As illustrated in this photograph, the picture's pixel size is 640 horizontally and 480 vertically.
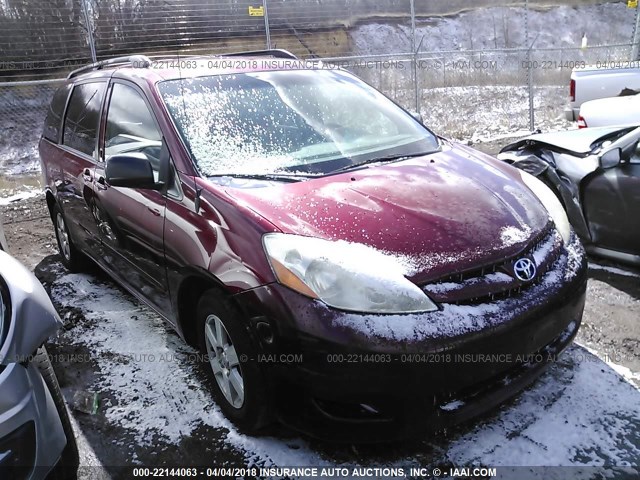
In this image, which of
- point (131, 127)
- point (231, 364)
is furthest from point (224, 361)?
point (131, 127)

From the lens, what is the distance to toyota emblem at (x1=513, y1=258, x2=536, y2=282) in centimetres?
221

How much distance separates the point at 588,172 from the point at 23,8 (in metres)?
11.9

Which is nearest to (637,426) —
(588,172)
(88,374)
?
(588,172)

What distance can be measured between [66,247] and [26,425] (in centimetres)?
329

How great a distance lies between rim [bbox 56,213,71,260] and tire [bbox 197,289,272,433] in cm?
267

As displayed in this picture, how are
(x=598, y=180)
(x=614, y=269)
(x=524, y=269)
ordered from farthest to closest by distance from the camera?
(x=614, y=269), (x=598, y=180), (x=524, y=269)

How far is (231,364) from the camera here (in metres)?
2.41

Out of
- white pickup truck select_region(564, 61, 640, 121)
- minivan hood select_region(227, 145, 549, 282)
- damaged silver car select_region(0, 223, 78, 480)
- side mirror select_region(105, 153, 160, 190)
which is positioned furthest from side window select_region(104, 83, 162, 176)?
white pickup truck select_region(564, 61, 640, 121)

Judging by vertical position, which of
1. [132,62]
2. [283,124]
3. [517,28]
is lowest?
[283,124]

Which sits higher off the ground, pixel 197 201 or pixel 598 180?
pixel 197 201

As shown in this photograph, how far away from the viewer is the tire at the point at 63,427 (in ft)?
6.59

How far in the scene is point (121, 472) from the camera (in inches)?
93.8

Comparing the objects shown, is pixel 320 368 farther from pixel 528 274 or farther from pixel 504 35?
pixel 504 35

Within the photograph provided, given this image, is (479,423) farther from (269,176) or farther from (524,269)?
(269,176)
